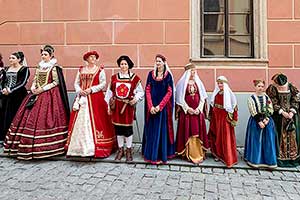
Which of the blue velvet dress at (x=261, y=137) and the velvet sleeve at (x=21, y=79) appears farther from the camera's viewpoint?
the velvet sleeve at (x=21, y=79)

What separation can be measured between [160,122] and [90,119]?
108 centimetres

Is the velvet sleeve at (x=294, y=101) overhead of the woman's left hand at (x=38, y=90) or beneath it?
beneath

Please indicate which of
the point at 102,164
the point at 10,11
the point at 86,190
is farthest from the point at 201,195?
the point at 10,11

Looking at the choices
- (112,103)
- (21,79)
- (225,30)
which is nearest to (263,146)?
(112,103)

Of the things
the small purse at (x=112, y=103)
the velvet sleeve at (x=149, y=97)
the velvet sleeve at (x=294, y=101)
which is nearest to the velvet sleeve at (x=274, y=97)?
the velvet sleeve at (x=294, y=101)

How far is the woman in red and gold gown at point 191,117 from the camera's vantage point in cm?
506

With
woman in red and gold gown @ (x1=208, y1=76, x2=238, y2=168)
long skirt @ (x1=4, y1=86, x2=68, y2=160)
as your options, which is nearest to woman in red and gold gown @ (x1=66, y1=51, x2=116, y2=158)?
long skirt @ (x1=4, y1=86, x2=68, y2=160)

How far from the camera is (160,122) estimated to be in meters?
5.02

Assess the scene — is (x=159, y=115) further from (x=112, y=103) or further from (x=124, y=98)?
(x=112, y=103)

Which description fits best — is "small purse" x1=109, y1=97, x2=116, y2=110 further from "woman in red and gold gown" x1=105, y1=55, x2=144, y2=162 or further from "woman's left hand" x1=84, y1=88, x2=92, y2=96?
"woman's left hand" x1=84, y1=88, x2=92, y2=96

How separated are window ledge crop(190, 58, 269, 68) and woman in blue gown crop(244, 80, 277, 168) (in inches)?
48.4

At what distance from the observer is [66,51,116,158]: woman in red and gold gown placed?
5.06 metres

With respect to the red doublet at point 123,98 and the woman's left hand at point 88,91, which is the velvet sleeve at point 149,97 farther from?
the woman's left hand at point 88,91

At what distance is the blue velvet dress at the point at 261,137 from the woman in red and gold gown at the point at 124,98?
1698 mm
